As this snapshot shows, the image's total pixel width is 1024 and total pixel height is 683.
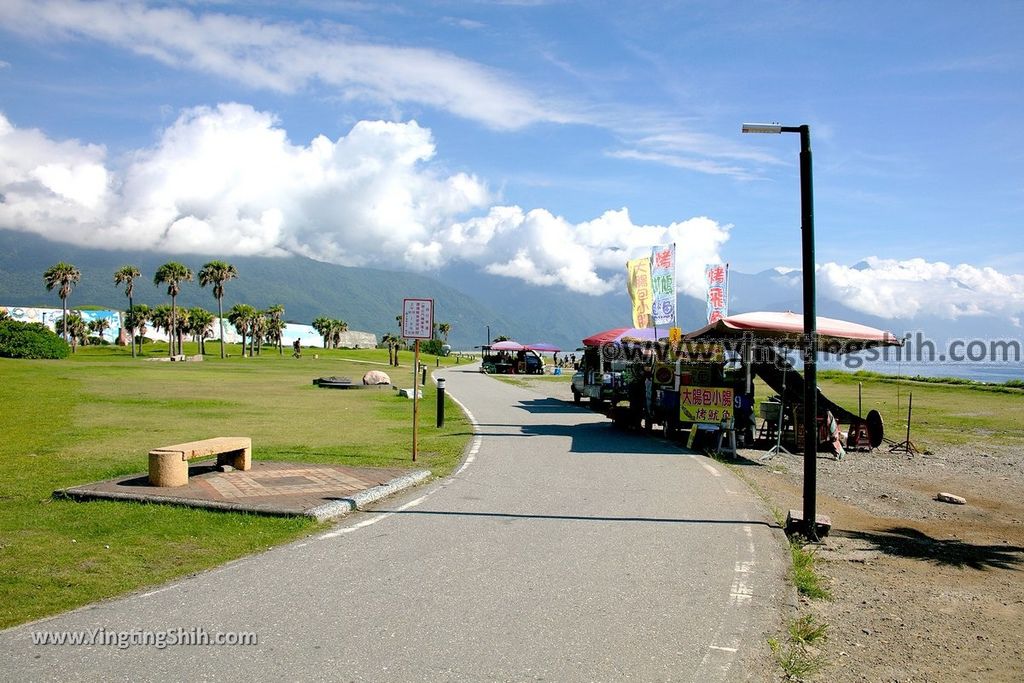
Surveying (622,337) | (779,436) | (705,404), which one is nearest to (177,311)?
(622,337)

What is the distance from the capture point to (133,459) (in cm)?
1187

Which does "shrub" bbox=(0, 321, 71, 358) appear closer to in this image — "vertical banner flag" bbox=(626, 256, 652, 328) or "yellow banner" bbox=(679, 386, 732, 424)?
"vertical banner flag" bbox=(626, 256, 652, 328)

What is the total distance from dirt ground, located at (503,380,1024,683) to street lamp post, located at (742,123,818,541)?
0.49 metres

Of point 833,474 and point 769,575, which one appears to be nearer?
point 769,575

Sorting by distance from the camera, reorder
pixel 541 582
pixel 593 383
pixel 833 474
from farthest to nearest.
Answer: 1. pixel 593 383
2. pixel 833 474
3. pixel 541 582

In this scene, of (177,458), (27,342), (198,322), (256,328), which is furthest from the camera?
(198,322)

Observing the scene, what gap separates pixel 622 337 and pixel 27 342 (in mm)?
58891

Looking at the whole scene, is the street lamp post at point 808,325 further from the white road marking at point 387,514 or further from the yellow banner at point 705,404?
the yellow banner at point 705,404

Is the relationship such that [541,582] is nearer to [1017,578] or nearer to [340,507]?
[340,507]

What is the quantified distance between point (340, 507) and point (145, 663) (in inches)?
160

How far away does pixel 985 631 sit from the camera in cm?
558

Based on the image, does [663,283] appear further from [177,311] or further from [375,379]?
Answer: [177,311]

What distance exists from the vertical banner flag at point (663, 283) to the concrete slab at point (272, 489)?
1007 cm

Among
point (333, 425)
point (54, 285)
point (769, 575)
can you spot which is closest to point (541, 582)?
point (769, 575)
